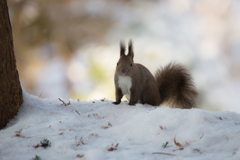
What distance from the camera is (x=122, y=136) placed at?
5.50 feet

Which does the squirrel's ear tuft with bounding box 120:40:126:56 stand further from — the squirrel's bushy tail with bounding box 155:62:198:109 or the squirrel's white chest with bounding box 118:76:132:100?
the squirrel's bushy tail with bounding box 155:62:198:109

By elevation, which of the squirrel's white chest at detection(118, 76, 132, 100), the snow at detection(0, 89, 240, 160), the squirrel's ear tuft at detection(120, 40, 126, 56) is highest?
the squirrel's ear tuft at detection(120, 40, 126, 56)

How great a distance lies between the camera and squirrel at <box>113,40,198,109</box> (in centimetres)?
279

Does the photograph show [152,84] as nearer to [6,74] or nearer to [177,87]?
[177,87]

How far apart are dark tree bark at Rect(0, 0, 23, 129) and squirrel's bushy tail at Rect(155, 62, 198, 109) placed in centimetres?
206

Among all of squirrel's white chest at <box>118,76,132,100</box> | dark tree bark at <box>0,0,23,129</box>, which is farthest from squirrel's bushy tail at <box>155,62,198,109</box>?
dark tree bark at <box>0,0,23,129</box>

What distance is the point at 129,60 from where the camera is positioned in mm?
2807

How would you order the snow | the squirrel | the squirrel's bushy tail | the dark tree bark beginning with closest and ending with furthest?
the snow → the dark tree bark → the squirrel → the squirrel's bushy tail

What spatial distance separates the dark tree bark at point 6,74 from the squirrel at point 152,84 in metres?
1.21

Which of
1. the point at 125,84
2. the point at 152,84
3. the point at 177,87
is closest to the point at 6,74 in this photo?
the point at 125,84

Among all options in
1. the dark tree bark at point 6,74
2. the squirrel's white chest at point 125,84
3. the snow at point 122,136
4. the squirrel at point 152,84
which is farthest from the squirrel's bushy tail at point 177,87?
the dark tree bark at point 6,74

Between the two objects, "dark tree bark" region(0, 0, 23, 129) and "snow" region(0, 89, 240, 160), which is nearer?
"snow" region(0, 89, 240, 160)

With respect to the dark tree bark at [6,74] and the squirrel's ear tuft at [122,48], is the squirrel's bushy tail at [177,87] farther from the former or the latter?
the dark tree bark at [6,74]

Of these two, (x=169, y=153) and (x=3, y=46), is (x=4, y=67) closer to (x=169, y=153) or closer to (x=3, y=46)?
(x=3, y=46)
